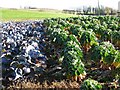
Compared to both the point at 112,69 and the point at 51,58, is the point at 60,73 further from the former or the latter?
the point at 51,58

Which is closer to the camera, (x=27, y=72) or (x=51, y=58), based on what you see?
(x=27, y=72)

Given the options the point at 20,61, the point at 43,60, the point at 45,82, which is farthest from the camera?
the point at 43,60

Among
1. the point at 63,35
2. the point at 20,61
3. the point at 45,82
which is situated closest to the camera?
the point at 45,82

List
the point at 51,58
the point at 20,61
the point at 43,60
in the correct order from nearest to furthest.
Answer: the point at 20,61, the point at 43,60, the point at 51,58

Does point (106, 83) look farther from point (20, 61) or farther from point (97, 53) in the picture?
point (20, 61)

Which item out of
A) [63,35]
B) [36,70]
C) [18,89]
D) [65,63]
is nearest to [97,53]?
[65,63]

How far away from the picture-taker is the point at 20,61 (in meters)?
10.9

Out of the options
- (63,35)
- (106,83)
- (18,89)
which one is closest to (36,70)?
(18,89)

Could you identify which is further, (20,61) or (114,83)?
(20,61)

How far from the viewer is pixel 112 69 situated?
11164 millimetres

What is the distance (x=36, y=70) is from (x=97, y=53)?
226 centimetres

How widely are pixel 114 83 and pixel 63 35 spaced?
7.03 metres

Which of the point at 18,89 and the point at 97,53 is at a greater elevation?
the point at 97,53

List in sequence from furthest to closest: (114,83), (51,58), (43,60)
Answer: (51,58) < (43,60) < (114,83)
